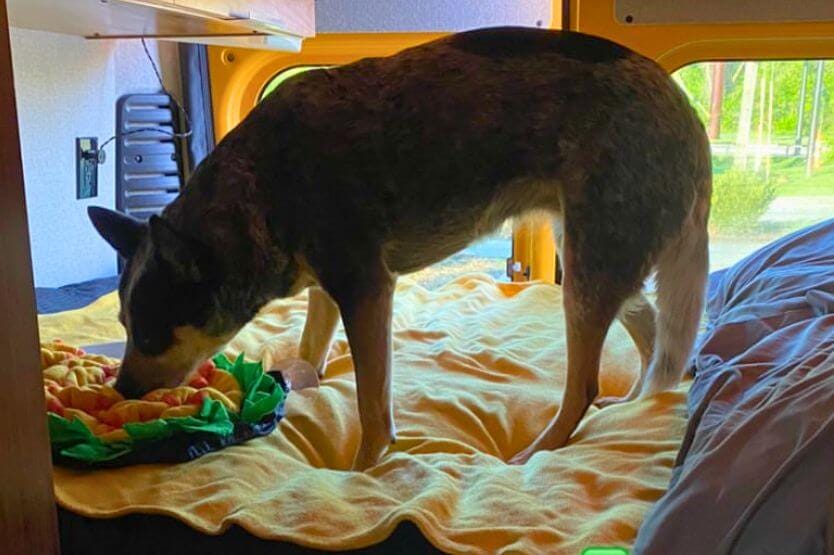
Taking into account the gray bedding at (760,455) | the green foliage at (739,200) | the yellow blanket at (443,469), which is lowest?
the yellow blanket at (443,469)

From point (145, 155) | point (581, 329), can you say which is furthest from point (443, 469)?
point (145, 155)

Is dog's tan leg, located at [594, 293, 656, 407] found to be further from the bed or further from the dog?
the dog

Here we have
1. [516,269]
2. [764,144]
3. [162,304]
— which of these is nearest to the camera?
[162,304]

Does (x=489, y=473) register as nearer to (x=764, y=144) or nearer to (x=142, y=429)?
A: (x=142, y=429)

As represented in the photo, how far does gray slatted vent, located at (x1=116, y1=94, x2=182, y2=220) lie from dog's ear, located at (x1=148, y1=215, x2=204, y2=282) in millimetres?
1361

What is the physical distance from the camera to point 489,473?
1.24 m

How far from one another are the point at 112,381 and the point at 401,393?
570mm

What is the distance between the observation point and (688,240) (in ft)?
5.13

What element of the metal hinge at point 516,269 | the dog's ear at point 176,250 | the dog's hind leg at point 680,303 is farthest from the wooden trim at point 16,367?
the metal hinge at point 516,269

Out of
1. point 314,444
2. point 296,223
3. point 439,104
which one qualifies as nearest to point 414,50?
point 439,104

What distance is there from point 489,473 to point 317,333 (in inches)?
27.1

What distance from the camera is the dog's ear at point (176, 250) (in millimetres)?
1301

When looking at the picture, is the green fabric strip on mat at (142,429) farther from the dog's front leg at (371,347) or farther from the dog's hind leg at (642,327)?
the dog's hind leg at (642,327)

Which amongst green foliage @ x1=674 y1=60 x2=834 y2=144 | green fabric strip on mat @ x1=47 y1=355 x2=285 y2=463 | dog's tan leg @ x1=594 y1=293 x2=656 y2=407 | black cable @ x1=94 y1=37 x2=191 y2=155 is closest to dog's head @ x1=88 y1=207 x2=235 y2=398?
green fabric strip on mat @ x1=47 y1=355 x2=285 y2=463
